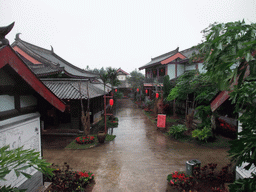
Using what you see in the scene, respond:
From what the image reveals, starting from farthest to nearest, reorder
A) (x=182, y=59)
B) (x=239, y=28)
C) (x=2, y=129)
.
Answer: (x=182, y=59), (x=2, y=129), (x=239, y=28)

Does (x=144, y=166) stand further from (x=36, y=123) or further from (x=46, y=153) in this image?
(x=46, y=153)

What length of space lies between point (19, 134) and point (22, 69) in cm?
180

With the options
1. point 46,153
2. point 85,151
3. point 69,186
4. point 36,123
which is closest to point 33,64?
point 46,153

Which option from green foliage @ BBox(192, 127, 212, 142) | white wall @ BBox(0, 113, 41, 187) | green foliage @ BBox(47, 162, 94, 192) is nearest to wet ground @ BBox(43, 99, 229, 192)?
green foliage @ BBox(47, 162, 94, 192)

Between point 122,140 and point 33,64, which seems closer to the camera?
point 122,140

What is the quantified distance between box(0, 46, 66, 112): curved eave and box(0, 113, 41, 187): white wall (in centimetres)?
98

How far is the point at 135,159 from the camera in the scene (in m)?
7.75

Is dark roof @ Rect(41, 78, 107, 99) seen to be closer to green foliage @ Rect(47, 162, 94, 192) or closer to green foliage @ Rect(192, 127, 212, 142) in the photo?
green foliage @ Rect(47, 162, 94, 192)

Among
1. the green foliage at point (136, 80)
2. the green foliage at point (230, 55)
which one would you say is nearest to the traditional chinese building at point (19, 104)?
the green foliage at point (230, 55)

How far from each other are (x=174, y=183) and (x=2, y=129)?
17.0 feet

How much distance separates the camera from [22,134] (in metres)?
4.06

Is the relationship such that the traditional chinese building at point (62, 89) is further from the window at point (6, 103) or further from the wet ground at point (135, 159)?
the window at point (6, 103)

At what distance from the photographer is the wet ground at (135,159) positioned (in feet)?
19.0

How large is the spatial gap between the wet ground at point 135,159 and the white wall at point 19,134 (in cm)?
257
